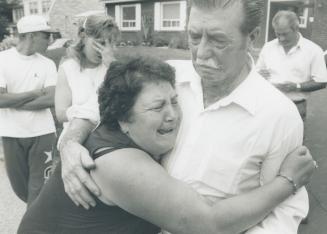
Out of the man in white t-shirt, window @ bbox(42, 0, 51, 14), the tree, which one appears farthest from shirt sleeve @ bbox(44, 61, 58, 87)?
window @ bbox(42, 0, 51, 14)

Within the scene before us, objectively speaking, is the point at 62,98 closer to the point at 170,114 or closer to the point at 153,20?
the point at 170,114

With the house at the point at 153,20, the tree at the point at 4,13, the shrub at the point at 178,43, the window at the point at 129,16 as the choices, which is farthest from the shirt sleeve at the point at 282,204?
the tree at the point at 4,13

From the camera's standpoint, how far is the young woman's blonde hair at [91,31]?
3293 millimetres

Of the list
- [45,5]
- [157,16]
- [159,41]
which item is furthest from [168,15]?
[45,5]

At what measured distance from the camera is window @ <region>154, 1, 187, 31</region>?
2409 cm

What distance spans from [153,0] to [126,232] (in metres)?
24.5

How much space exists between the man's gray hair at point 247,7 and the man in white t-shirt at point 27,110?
9.16 feet

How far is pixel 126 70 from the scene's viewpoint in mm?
1764

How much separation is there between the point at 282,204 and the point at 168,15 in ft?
78.3

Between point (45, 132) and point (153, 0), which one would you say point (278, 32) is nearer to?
point (45, 132)

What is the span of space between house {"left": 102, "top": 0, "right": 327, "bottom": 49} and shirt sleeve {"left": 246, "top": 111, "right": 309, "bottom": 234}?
16153 millimetres

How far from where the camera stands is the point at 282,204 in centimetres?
165

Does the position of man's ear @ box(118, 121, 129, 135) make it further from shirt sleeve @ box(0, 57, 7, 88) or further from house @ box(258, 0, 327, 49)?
house @ box(258, 0, 327, 49)

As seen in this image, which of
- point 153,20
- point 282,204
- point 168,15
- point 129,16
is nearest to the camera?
point 282,204
